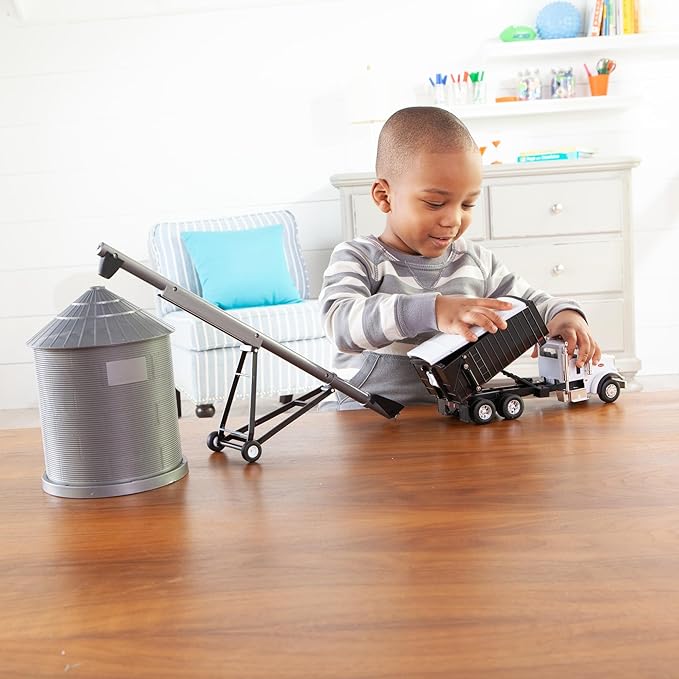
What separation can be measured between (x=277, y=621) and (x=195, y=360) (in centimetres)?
285

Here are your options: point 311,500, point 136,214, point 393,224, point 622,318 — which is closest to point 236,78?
point 136,214

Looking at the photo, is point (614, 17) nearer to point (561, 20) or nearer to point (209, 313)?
point (561, 20)

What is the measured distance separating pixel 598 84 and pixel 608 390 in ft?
10.9

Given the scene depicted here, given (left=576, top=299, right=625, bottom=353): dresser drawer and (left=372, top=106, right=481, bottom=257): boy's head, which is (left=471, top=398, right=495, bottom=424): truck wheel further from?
(left=576, top=299, right=625, bottom=353): dresser drawer

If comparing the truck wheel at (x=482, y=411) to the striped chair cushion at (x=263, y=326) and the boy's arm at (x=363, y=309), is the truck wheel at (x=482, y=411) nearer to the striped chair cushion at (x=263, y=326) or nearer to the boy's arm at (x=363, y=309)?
the boy's arm at (x=363, y=309)

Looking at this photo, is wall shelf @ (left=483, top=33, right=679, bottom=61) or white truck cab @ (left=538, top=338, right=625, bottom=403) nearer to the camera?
white truck cab @ (left=538, top=338, right=625, bottom=403)

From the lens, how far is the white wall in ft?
13.7

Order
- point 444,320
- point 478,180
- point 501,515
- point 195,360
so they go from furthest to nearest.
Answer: point 195,360, point 478,180, point 444,320, point 501,515

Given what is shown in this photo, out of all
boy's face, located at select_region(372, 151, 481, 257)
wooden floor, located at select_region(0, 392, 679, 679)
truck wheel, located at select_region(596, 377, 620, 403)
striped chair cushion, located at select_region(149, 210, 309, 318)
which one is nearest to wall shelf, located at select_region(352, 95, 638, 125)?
striped chair cushion, located at select_region(149, 210, 309, 318)

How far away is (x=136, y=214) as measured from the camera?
4305 millimetres

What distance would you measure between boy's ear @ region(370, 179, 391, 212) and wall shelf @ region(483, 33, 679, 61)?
9.74 feet

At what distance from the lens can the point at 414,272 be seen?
4.45 feet

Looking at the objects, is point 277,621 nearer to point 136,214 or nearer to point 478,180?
point 478,180

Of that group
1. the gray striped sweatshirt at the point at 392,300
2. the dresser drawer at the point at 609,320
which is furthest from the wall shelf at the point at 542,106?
the gray striped sweatshirt at the point at 392,300
